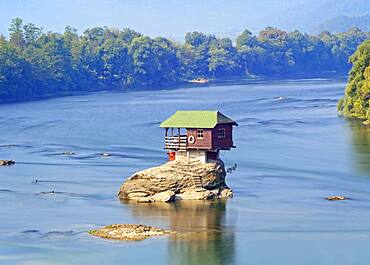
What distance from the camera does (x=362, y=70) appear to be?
100750 millimetres

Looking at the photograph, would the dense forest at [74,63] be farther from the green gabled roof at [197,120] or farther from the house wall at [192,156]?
the house wall at [192,156]

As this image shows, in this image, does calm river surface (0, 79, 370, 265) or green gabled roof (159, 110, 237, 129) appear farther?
green gabled roof (159, 110, 237, 129)

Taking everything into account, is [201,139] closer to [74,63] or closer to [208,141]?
[208,141]

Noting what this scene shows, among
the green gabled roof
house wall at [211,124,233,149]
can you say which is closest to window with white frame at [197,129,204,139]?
the green gabled roof

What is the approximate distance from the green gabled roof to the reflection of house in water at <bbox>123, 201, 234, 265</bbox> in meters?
4.43

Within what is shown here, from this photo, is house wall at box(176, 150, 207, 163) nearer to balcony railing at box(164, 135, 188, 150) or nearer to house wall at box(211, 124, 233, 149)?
balcony railing at box(164, 135, 188, 150)

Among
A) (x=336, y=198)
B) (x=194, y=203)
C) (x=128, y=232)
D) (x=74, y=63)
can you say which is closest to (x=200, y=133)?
(x=194, y=203)

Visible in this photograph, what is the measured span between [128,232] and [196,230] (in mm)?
3293

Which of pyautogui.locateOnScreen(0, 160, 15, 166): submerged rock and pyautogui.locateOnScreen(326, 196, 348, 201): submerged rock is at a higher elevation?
pyautogui.locateOnScreen(0, 160, 15, 166): submerged rock

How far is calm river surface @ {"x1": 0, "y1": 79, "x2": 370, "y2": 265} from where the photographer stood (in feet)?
144

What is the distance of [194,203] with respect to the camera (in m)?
53.2

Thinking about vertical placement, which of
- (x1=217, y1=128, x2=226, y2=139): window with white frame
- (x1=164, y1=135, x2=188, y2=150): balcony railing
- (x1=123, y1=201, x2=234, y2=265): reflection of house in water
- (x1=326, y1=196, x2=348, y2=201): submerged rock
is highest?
(x1=217, y1=128, x2=226, y2=139): window with white frame

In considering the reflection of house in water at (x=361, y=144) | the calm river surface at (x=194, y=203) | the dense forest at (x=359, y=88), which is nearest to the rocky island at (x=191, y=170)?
the calm river surface at (x=194, y=203)

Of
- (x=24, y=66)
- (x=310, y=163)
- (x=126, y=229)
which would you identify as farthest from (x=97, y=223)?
(x=24, y=66)
